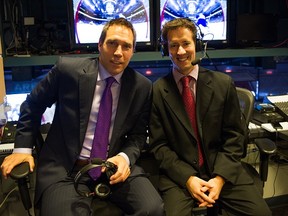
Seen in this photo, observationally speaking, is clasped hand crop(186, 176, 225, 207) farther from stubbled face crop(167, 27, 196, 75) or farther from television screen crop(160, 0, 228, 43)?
television screen crop(160, 0, 228, 43)

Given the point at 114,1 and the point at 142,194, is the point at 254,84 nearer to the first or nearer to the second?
the point at 114,1

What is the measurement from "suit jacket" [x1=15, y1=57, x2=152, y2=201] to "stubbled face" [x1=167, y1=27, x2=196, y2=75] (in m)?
0.23

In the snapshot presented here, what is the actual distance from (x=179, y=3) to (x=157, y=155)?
1096mm

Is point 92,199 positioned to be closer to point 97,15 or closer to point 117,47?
point 117,47

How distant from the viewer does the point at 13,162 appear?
1.37 metres

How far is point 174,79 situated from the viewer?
1638 mm

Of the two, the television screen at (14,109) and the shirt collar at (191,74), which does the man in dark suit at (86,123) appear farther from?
the television screen at (14,109)

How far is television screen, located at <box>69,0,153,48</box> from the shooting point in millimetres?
1971

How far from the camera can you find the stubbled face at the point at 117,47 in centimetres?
143

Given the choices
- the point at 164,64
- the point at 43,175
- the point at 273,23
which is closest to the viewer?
the point at 43,175

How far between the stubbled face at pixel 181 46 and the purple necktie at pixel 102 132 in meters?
0.39

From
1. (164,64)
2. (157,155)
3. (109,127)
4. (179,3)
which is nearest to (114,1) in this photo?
(179,3)

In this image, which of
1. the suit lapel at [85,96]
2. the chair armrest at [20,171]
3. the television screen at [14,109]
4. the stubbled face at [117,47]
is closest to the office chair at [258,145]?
the stubbled face at [117,47]

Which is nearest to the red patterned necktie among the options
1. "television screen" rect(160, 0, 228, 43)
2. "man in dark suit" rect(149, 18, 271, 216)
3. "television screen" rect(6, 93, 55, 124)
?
"man in dark suit" rect(149, 18, 271, 216)
